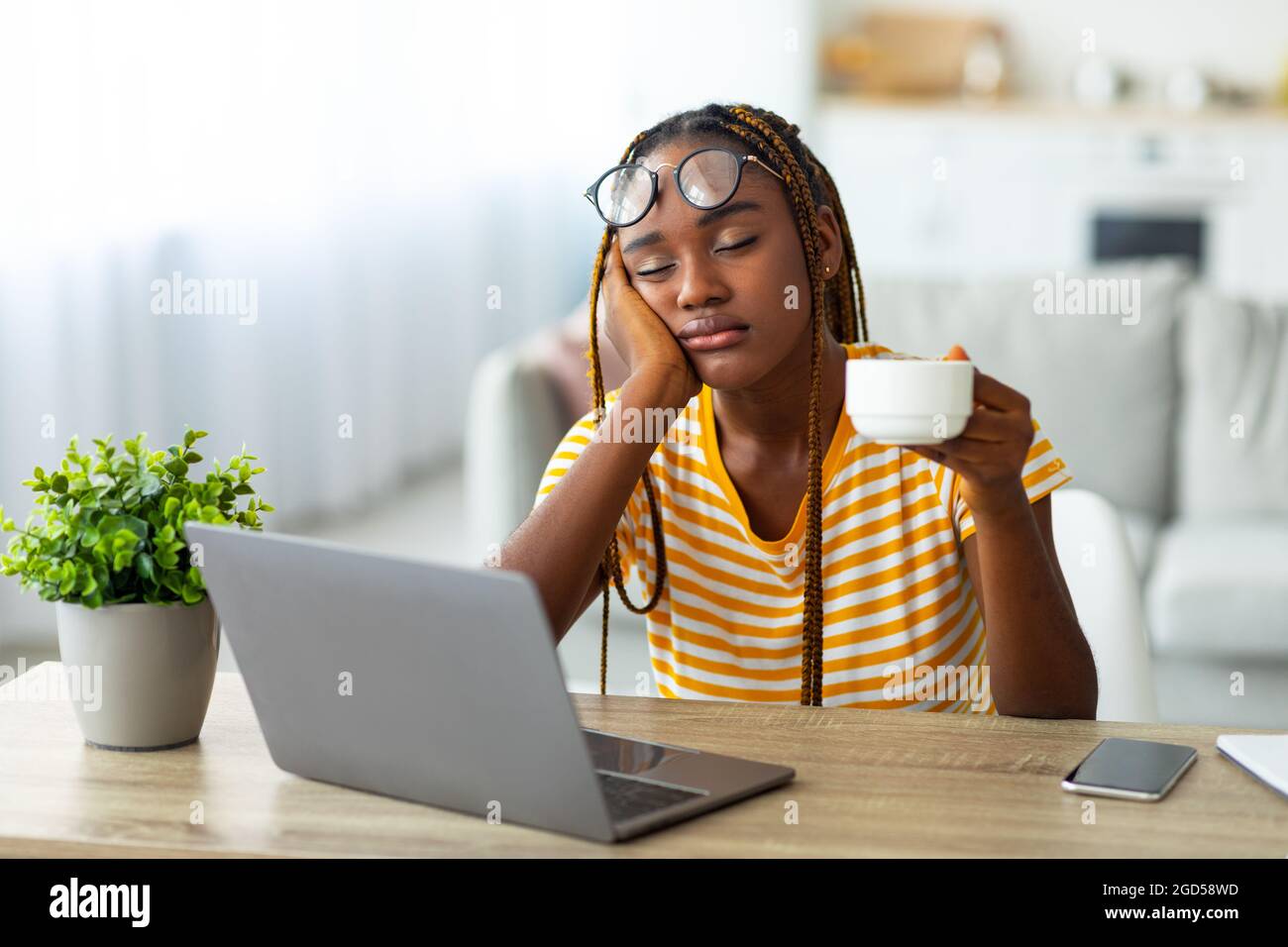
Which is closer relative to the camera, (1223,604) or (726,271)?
(726,271)

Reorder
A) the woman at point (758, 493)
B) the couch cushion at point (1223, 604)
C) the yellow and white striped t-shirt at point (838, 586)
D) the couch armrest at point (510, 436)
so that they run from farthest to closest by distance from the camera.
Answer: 1. the couch armrest at point (510, 436)
2. the couch cushion at point (1223, 604)
3. the yellow and white striped t-shirt at point (838, 586)
4. the woman at point (758, 493)

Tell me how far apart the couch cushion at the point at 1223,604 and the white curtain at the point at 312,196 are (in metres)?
2.21

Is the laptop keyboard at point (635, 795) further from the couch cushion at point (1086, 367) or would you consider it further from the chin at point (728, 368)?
the couch cushion at point (1086, 367)

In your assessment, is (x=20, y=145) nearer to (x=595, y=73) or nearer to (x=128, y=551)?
(x=128, y=551)

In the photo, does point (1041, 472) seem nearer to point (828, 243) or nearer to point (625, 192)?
point (828, 243)

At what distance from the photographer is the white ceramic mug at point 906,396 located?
946 mm

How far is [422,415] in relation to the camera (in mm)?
5113

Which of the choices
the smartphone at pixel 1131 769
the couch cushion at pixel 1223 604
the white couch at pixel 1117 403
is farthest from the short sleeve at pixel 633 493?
the couch cushion at pixel 1223 604

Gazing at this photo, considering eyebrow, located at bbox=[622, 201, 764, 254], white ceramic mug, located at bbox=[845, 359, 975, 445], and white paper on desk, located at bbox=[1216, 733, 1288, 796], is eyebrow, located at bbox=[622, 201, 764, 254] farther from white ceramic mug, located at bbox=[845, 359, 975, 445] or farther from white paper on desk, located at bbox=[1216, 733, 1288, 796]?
white paper on desk, located at bbox=[1216, 733, 1288, 796]

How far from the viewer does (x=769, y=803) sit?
93cm

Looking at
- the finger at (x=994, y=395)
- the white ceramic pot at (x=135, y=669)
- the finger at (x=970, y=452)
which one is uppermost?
the finger at (x=994, y=395)

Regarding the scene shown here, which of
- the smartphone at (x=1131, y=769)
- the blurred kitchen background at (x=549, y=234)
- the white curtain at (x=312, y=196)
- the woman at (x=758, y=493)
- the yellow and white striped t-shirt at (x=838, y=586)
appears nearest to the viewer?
the smartphone at (x=1131, y=769)

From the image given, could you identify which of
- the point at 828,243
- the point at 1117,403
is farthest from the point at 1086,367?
the point at 828,243

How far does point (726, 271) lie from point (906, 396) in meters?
0.40
